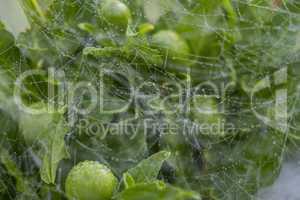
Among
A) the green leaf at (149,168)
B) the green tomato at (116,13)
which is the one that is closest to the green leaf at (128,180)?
the green leaf at (149,168)

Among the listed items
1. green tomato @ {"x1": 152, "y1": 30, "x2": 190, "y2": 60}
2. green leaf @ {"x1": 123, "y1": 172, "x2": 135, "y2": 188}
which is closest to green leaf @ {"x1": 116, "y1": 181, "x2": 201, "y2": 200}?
green leaf @ {"x1": 123, "y1": 172, "x2": 135, "y2": 188}

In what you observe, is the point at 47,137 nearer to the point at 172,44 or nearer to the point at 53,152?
the point at 53,152

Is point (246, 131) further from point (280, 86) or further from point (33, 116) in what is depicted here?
point (33, 116)

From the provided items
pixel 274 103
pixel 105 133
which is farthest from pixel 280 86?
pixel 105 133

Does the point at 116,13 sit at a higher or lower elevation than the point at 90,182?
higher

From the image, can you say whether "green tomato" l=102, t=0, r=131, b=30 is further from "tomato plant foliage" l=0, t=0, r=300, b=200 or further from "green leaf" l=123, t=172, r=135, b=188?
"green leaf" l=123, t=172, r=135, b=188

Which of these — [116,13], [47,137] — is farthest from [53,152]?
[116,13]

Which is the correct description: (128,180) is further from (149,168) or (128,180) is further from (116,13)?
(116,13)
